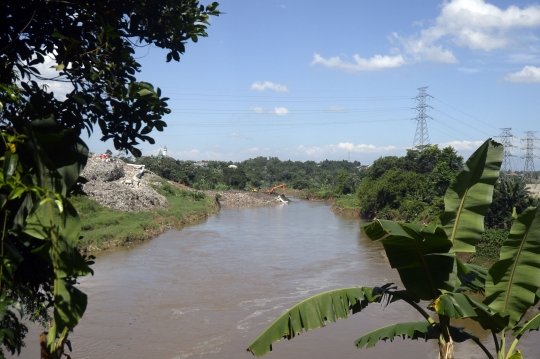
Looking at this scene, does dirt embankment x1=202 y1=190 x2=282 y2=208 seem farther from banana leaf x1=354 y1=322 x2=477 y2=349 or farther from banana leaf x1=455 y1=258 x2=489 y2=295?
banana leaf x1=455 y1=258 x2=489 y2=295

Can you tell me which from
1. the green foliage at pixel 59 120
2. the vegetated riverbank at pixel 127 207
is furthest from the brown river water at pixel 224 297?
the green foliage at pixel 59 120

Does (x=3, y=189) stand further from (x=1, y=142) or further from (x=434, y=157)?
(x=434, y=157)

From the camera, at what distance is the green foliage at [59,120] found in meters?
2.30

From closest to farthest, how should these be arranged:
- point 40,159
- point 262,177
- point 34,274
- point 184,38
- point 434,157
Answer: point 40,159, point 34,274, point 184,38, point 434,157, point 262,177

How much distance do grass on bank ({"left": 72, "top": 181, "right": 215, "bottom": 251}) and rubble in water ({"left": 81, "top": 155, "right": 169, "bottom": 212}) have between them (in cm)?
58

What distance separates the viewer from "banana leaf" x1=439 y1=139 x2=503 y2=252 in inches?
163

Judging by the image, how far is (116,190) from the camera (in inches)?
946

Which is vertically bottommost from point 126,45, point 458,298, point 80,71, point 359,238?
point 359,238

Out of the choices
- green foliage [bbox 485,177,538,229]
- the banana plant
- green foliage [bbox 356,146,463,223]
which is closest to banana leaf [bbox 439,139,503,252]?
the banana plant

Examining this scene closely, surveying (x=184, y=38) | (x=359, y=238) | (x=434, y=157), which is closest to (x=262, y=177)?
(x=434, y=157)

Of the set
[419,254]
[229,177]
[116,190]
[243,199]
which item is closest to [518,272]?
[419,254]

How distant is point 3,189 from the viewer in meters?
2.30

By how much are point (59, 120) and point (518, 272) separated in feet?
11.7

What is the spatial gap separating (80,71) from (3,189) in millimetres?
1714
